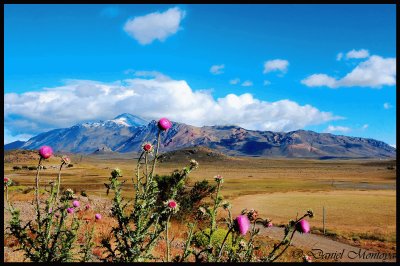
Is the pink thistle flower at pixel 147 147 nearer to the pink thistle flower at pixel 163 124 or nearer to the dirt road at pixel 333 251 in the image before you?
the pink thistle flower at pixel 163 124

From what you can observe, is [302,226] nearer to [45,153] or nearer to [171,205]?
[171,205]

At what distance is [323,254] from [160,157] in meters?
19.3

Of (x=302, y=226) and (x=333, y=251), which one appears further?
(x=333, y=251)

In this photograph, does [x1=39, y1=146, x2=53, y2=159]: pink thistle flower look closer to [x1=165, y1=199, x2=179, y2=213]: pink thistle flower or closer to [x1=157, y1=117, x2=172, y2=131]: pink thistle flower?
[x1=157, y1=117, x2=172, y2=131]: pink thistle flower

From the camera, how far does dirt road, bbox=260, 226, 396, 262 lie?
21.5m

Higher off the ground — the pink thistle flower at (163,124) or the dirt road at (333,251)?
the pink thistle flower at (163,124)

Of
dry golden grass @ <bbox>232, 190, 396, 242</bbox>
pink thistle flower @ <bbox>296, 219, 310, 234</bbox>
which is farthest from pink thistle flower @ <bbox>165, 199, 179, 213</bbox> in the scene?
dry golden grass @ <bbox>232, 190, 396, 242</bbox>

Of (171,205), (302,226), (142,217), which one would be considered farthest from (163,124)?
(302,226)

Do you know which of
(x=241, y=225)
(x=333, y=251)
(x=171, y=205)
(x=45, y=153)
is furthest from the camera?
(x=333, y=251)

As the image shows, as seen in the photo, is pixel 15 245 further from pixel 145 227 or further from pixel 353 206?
pixel 353 206

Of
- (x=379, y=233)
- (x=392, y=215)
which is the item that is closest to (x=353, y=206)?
(x=392, y=215)

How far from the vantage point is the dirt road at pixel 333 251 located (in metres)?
21.5

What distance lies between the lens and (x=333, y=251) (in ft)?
77.8

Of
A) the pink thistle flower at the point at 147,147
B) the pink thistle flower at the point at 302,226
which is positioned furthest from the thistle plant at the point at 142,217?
the pink thistle flower at the point at 302,226
